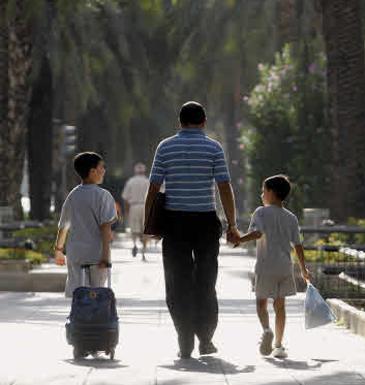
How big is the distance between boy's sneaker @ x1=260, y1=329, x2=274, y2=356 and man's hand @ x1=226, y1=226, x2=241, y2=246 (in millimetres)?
878

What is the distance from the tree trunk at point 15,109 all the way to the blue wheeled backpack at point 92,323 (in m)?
18.6

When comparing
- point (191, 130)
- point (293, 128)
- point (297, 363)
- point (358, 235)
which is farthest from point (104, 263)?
point (293, 128)

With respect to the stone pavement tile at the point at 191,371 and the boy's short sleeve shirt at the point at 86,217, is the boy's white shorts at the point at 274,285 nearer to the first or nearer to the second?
the stone pavement tile at the point at 191,371

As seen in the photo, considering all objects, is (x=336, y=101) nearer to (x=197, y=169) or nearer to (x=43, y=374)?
(x=197, y=169)

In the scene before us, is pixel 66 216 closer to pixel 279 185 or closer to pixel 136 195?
pixel 279 185

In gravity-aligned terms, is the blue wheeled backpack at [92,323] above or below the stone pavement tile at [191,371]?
above

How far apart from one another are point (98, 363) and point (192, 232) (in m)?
1.27

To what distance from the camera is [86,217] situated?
13.4m

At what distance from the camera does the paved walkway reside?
38.4 ft

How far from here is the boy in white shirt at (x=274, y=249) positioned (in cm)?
1351

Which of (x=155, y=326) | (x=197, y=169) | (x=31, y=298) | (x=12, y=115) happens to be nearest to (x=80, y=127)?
(x=12, y=115)

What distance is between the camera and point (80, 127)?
2128 inches

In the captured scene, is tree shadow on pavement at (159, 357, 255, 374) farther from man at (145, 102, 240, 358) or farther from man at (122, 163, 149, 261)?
man at (122, 163, 149, 261)

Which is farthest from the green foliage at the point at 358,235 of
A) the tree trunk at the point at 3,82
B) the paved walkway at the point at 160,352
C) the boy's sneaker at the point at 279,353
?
the boy's sneaker at the point at 279,353
